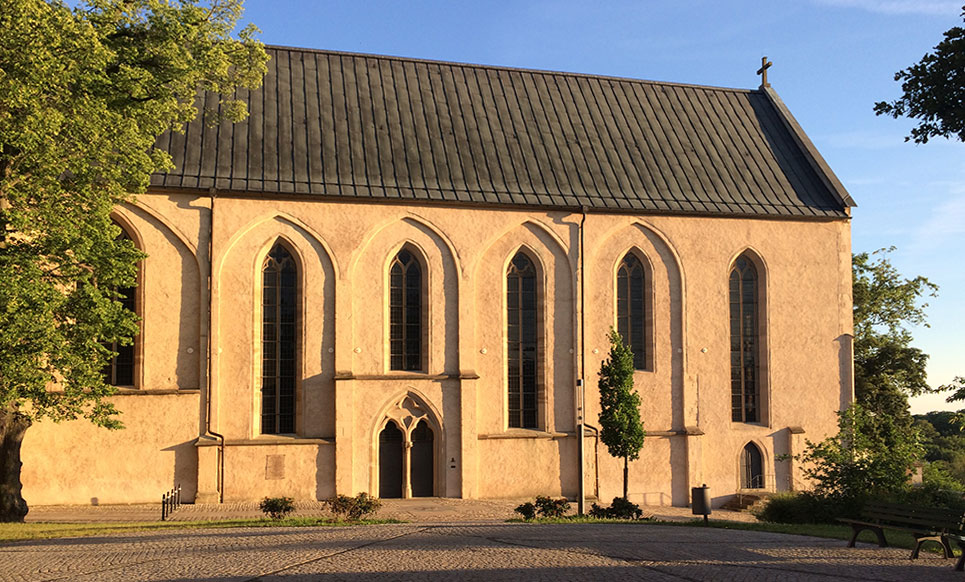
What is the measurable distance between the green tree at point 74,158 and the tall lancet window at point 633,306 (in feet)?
46.1

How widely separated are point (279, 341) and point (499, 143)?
32.4 feet

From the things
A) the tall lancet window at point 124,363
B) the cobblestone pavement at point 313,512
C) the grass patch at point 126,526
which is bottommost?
the cobblestone pavement at point 313,512

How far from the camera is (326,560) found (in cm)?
1222

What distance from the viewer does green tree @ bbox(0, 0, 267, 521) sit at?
16797 mm

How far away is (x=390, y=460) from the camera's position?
2650 cm

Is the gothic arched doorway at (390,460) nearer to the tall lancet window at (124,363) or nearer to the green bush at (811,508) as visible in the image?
the tall lancet window at (124,363)

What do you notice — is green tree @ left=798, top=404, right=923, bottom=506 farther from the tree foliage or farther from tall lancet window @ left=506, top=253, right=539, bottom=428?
the tree foliage

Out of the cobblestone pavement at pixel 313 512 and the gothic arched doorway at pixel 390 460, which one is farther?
the gothic arched doorway at pixel 390 460

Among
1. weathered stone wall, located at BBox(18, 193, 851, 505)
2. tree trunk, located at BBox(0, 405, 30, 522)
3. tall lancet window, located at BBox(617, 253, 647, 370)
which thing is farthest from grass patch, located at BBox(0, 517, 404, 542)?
A: tall lancet window, located at BBox(617, 253, 647, 370)

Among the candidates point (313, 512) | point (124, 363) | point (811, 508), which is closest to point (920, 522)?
point (811, 508)

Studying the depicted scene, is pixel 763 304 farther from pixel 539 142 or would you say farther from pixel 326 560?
pixel 326 560

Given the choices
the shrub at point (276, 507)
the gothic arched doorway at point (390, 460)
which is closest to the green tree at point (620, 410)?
the gothic arched doorway at point (390, 460)

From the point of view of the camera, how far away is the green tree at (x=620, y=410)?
25234 millimetres

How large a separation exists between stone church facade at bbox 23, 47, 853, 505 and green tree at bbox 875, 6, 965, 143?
44.0ft
